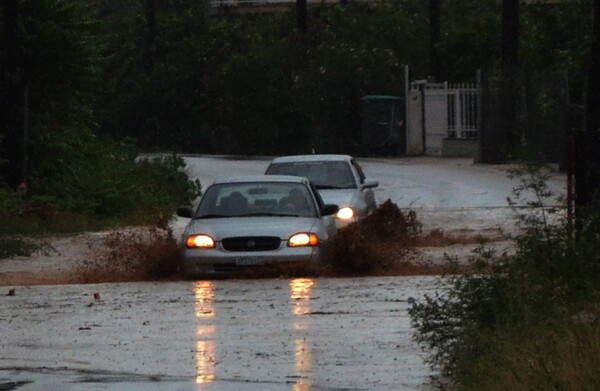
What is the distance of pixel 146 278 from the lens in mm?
19484

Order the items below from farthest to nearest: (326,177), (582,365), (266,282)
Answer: (326,177), (266,282), (582,365)

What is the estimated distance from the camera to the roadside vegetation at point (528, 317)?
8.62 meters

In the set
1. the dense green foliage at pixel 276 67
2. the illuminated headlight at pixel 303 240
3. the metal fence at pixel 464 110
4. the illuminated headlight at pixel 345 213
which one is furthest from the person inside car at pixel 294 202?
the metal fence at pixel 464 110

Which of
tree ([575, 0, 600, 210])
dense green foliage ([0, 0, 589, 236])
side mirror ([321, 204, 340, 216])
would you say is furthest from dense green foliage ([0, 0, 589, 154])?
tree ([575, 0, 600, 210])

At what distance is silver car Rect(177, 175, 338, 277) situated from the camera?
18.0 meters

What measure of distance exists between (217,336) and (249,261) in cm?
479

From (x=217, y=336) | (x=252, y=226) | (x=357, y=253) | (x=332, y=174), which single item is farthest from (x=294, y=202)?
(x=217, y=336)

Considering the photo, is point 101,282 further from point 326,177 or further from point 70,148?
point 70,148

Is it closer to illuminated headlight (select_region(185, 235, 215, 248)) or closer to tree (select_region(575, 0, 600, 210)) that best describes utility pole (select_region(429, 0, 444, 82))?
illuminated headlight (select_region(185, 235, 215, 248))

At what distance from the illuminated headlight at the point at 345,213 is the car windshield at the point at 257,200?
8.99ft

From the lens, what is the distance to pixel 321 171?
80.4 feet

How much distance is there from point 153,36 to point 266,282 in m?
47.1

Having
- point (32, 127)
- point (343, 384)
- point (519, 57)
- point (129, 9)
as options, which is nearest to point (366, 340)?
point (343, 384)

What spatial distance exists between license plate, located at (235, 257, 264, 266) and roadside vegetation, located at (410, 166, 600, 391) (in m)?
5.85
